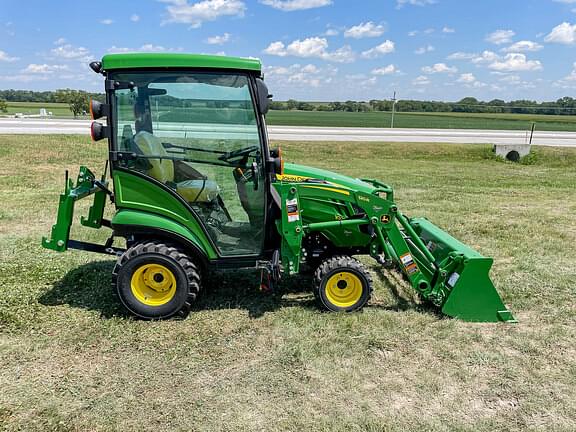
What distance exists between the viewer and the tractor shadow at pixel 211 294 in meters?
4.60

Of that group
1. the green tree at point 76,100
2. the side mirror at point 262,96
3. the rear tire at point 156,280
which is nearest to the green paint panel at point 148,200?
the rear tire at point 156,280

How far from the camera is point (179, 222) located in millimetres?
4320

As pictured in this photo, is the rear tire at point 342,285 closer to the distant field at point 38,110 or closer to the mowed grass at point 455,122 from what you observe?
the mowed grass at point 455,122

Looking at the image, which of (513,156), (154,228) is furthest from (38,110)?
(154,228)

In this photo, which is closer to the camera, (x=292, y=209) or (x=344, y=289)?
(x=292, y=209)

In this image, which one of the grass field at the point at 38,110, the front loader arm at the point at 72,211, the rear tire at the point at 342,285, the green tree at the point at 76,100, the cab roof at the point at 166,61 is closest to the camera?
the cab roof at the point at 166,61

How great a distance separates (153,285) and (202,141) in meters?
1.42

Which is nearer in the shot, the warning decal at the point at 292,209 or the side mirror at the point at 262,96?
the side mirror at the point at 262,96

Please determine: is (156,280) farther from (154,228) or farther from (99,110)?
(99,110)

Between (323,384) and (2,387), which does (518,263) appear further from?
(2,387)

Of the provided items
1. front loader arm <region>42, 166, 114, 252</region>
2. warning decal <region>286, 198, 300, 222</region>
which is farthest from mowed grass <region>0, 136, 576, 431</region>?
warning decal <region>286, 198, 300, 222</region>

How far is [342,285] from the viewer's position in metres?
4.46

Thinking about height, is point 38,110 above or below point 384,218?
above

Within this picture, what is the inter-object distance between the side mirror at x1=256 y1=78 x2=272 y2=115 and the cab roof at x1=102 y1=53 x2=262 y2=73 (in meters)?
0.21
